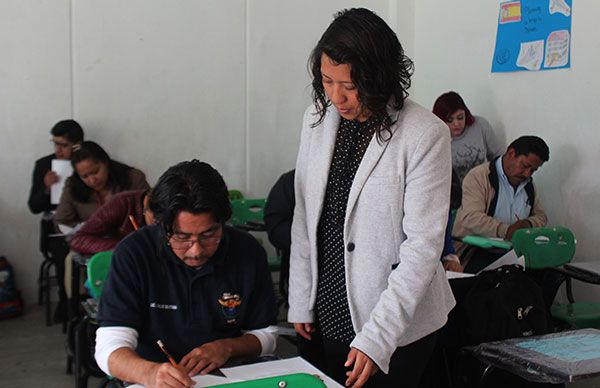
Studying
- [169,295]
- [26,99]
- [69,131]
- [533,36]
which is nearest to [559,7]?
[533,36]

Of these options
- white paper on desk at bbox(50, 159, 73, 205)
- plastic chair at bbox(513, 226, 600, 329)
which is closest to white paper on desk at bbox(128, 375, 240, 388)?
plastic chair at bbox(513, 226, 600, 329)

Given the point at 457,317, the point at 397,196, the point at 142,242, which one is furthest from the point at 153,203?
the point at 457,317

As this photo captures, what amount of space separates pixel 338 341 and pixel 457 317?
1.10 metres

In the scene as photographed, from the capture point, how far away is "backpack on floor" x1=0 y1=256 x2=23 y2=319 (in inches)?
189

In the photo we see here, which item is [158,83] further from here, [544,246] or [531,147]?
[544,246]

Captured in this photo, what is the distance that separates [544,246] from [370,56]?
2354 mm

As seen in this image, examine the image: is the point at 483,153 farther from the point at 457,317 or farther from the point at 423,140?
the point at 423,140

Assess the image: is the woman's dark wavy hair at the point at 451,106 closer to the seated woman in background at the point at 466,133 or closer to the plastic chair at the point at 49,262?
the seated woman in background at the point at 466,133

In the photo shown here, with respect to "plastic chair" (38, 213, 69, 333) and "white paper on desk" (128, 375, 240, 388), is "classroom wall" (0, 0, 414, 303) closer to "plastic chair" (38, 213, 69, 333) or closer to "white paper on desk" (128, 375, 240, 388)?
"plastic chair" (38, 213, 69, 333)

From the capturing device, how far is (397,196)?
170cm

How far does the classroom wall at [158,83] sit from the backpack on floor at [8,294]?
8.2 inches

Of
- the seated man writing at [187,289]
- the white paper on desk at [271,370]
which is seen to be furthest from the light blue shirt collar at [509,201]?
the white paper on desk at [271,370]

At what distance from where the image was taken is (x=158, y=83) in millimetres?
5336

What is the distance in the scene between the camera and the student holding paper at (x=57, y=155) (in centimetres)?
485
